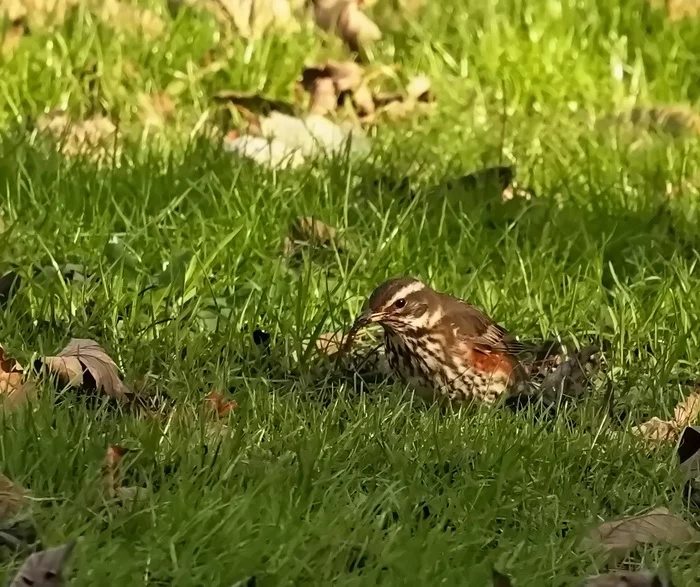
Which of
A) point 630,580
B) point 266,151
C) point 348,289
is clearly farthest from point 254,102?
point 630,580

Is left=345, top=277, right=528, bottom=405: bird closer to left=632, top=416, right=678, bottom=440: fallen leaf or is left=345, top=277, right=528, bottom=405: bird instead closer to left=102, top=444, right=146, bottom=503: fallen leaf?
left=632, top=416, right=678, bottom=440: fallen leaf

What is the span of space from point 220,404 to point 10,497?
108cm

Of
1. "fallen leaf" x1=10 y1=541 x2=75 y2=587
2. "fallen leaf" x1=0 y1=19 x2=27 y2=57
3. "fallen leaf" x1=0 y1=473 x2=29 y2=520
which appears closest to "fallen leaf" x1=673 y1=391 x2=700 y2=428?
"fallen leaf" x1=0 y1=473 x2=29 y2=520

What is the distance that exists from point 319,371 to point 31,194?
1572mm

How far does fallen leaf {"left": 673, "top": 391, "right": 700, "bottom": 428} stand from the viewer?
15.6 feet

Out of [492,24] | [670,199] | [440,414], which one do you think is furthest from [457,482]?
[492,24]

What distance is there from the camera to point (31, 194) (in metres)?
5.86

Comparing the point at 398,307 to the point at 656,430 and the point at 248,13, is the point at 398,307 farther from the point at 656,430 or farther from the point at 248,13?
the point at 248,13

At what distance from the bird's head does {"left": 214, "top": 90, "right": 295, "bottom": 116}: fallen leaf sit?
2.32 meters

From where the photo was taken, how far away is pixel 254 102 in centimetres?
743

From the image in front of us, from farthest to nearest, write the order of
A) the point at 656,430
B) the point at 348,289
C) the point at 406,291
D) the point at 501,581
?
the point at 348,289, the point at 406,291, the point at 656,430, the point at 501,581

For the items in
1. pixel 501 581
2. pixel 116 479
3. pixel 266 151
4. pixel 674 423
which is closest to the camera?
pixel 501 581

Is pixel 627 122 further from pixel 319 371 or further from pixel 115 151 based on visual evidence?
pixel 319 371

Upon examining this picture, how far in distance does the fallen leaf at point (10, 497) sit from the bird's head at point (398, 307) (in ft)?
6.26
